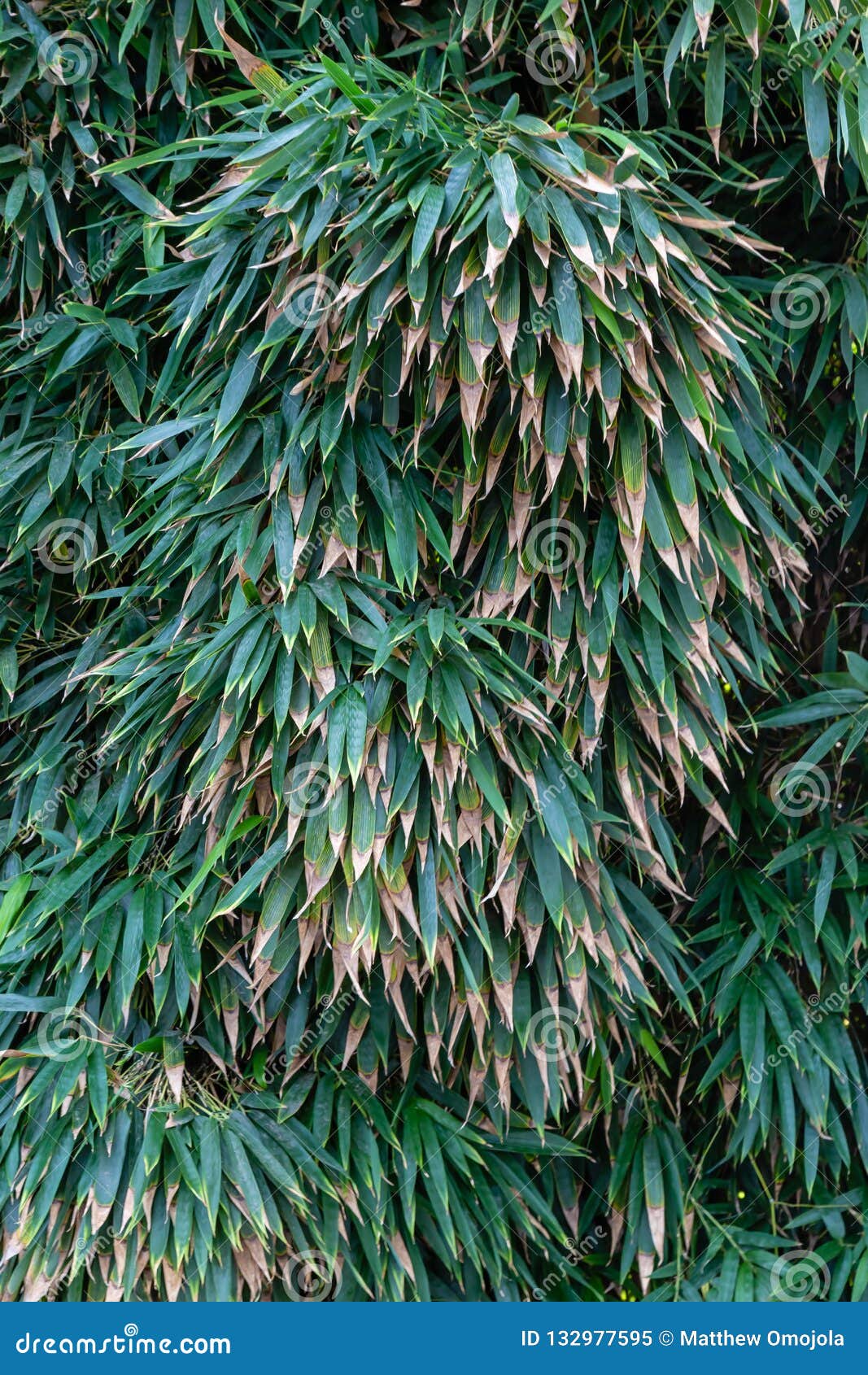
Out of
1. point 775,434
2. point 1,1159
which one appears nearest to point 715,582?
point 775,434

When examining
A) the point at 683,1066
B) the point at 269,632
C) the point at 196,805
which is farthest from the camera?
the point at 683,1066

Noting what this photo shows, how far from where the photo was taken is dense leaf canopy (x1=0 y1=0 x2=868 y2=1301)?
143cm

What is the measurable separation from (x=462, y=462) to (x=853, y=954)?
3.04 feet

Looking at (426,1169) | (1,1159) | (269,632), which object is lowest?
(1,1159)

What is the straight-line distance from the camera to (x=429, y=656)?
1.43 meters

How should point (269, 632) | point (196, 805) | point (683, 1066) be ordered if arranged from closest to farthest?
point (269, 632) < point (196, 805) < point (683, 1066)

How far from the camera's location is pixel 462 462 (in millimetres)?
1560

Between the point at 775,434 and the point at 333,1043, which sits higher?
the point at 775,434

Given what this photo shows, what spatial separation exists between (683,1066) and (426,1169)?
0.45 meters

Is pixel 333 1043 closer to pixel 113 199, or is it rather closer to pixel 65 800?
pixel 65 800

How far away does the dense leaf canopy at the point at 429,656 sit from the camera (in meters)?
1.43

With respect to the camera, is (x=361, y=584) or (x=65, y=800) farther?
(x=65, y=800)

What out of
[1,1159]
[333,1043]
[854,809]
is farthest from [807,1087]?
[1,1159]

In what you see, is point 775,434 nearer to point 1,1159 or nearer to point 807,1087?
A: point 807,1087
